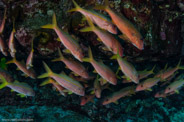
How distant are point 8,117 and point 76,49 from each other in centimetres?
285

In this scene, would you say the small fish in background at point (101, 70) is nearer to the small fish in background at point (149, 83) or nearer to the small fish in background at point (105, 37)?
the small fish in background at point (105, 37)

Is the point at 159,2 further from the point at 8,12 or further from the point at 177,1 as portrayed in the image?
the point at 8,12

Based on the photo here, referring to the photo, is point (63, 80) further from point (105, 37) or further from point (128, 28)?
point (128, 28)

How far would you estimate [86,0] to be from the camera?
381cm

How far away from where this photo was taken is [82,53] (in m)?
3.00

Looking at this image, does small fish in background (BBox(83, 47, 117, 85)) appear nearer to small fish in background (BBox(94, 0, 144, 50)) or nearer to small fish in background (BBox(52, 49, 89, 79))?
small fish in background (BBox(52, 49, 89, 79))

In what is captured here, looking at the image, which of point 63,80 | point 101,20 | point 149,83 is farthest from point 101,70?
point 149,83

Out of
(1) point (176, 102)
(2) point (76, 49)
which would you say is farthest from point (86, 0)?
(1) point (176, 102)

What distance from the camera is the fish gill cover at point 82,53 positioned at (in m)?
3.29

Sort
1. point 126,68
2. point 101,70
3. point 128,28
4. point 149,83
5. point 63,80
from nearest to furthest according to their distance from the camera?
point 128,28 < point 126,68 < point 101,70 < point 63,80 < point 149,83

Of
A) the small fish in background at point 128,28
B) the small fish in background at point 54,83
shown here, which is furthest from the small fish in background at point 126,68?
the small fish in background at point 54,83

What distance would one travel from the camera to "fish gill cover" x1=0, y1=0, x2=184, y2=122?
329 centimetres

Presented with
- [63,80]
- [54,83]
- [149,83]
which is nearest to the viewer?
[63,80]

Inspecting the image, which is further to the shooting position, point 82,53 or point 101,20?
point 82,53
